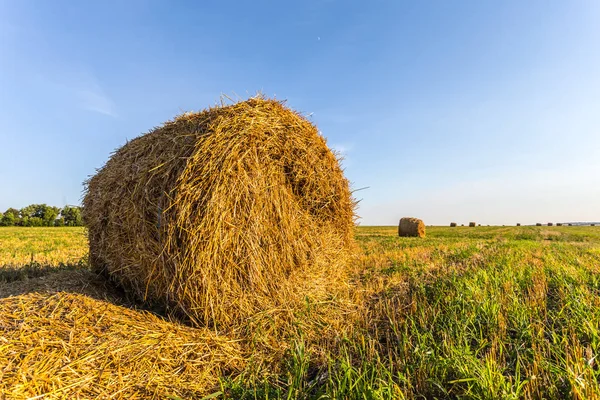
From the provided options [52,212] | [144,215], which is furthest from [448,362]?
[52,212]

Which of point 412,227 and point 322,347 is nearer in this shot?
point 322,347

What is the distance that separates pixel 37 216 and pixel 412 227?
58.9 m

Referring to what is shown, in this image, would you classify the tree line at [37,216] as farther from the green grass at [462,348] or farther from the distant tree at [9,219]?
the green grass at [462,348]

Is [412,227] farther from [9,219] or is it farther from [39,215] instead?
[39,215]

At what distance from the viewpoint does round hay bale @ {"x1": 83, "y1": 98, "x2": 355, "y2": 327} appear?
3.17m

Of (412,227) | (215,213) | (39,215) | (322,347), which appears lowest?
(322,347)

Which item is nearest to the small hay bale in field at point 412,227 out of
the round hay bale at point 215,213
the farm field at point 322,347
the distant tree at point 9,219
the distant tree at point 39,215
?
the farm field at point 322,347

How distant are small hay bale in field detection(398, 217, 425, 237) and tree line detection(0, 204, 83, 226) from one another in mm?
43212

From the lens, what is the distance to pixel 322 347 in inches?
112

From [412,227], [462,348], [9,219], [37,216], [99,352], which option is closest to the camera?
[462,348]

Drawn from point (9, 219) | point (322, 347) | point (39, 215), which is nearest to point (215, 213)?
point (322, 347)

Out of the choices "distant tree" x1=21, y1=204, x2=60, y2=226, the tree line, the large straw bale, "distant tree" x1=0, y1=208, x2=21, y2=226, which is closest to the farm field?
the large straw bale

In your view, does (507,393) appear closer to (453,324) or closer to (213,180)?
(453,324)

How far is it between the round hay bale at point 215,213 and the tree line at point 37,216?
47.8 m
